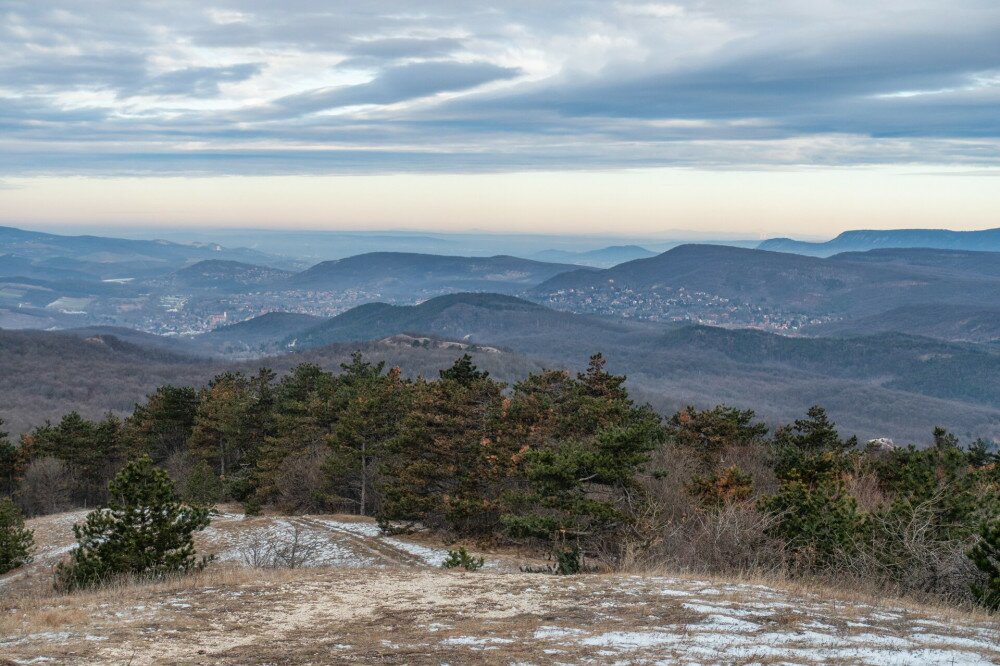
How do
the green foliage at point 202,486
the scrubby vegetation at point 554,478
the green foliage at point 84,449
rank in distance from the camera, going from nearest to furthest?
1. the scrubby vegetation at point 554,478
2. the green foliage at point 202,486
3. the green foliage at point 84,449

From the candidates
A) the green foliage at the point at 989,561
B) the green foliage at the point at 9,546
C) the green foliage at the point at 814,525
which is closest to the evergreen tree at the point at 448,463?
the green foliage at the point at 9,546

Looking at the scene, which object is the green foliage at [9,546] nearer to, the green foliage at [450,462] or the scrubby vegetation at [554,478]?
the scrubby vegetation at [554,478]

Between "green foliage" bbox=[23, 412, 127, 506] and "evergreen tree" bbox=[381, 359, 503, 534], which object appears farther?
"green foliage" bbox=[23, 412, 127, 506]

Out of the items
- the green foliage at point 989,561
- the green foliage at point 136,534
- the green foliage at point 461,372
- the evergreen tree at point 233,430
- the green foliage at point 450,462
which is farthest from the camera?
the evergreen tree at point 233,430

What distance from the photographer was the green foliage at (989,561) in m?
12.0

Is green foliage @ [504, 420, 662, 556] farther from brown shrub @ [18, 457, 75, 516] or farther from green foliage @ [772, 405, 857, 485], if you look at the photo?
brown shrub @ [18, 457, 75, 516]

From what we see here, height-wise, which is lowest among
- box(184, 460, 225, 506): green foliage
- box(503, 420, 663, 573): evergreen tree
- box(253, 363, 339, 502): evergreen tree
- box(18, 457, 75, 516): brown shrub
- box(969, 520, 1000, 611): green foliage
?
box(18, 457, 75, 516): brown shrub

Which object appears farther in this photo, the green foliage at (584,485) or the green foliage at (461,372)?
the green foliage at (461,372)

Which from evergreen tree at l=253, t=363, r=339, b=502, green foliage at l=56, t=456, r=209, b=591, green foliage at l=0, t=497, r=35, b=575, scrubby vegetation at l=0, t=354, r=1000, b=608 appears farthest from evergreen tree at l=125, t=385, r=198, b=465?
green foliage at l=56, t=456, r=209, b=591

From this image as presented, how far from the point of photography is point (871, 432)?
171375mm

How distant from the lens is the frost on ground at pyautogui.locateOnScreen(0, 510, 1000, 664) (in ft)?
28.5

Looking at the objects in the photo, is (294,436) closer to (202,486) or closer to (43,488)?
(202,486)

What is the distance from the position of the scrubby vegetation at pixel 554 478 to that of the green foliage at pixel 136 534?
0.06 meters

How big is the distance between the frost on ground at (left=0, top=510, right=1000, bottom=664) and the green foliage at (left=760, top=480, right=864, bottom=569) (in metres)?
3.77
